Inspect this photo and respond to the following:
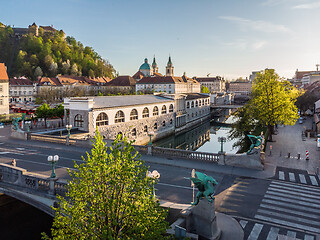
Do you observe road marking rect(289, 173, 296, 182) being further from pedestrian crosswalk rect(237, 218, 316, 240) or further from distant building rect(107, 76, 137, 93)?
distant building rect(107, 76, 137, 93)

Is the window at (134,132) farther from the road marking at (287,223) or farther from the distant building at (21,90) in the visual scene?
the distant building at (21,90)

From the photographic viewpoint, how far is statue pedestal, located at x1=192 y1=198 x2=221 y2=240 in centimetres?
1130

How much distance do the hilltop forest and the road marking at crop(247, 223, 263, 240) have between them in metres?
136

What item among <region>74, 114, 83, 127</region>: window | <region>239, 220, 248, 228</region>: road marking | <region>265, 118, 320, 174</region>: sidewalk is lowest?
<region>239, 220, 248, 228</region>: road marking

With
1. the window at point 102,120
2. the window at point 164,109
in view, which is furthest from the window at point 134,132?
the window at point 164,109

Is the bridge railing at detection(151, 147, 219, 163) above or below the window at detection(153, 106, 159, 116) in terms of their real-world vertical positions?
below

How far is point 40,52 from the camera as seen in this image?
141500 mm

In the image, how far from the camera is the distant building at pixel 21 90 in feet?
341

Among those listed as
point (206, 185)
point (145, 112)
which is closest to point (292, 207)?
point (206, 185)

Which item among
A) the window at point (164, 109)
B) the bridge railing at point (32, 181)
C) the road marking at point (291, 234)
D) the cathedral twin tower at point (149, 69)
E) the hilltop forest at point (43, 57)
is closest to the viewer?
the road marking at point (291, 234)

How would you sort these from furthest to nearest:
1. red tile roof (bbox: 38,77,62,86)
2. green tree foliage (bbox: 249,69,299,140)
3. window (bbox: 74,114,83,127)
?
red tile roof (bbox: 38,77,62,86)
window (bbox: 74,114,83,127)
green tree foliage (bbox: 249,69,299,140)

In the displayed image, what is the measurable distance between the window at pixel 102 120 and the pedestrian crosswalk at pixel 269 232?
2824cm

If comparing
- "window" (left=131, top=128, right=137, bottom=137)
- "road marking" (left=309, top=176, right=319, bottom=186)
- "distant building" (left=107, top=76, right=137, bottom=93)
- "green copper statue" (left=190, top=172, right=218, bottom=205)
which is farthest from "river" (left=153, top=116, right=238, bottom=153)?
"distant building" (left=107, top=76, right=137, bottom=93)

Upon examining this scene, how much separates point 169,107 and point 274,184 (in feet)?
129
